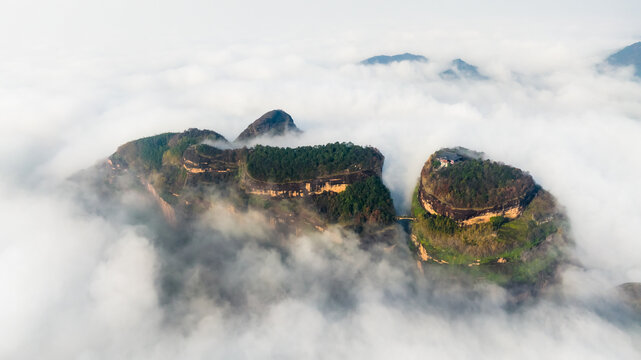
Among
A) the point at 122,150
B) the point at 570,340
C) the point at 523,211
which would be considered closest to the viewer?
the point at 570,340

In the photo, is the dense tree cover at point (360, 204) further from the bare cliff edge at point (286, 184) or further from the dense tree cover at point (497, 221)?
the dense tree cover at point (497, 221)

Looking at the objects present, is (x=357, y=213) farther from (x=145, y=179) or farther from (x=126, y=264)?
(x=145, y=179)

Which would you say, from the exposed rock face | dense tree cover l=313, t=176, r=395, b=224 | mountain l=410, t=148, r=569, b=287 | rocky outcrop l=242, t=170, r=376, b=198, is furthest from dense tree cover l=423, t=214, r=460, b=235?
rocky outcrop l=242, t=170, r=376, b=198

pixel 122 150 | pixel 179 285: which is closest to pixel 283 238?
pixel 179 285

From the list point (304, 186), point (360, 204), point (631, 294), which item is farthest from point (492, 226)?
point (304, 186)

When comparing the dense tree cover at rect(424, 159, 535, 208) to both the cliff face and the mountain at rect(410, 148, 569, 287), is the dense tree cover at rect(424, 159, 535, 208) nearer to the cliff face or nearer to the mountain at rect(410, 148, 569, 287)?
the mountain at rect(410, 148, 569, 287)

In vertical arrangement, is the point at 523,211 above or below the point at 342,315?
above

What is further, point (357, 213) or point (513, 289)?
point (357, 213)
